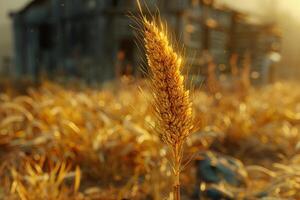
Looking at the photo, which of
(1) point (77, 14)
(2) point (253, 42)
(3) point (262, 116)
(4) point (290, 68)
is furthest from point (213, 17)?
(4) point (290, 68)

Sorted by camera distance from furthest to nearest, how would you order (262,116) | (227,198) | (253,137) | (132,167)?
(262,116) → (253,137) → (132,167) → (227,198)

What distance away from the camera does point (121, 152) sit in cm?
337

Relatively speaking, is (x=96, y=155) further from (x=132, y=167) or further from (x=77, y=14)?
(x=77, y=14)

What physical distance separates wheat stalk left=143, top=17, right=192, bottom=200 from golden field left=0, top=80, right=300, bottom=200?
186 millimetres

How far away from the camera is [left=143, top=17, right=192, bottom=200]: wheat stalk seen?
119cm

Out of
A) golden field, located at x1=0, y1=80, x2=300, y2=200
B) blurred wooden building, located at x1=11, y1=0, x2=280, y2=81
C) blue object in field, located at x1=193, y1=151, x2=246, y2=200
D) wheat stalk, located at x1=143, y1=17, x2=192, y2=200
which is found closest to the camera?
wheat stalk, located at x1=143, y1=17, x2=192, y2=200

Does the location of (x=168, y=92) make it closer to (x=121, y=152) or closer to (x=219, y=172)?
(x=219, y=172)

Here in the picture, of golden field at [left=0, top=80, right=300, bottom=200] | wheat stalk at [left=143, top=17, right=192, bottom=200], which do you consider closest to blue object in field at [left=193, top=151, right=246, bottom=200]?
golden field at [left=0, top=80, right=300, bottom=200]

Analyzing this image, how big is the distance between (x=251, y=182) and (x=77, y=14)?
13.1 m

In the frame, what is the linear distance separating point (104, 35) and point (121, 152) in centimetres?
1140

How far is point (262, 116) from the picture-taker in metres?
5.28

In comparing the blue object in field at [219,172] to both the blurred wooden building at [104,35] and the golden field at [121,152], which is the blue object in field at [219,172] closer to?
the golden field at [121,152]

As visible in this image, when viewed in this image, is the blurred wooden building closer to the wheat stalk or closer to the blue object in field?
the blue object in field

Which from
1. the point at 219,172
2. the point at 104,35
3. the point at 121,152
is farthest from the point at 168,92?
the point at 104,35
